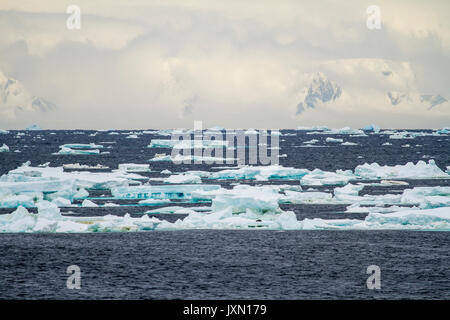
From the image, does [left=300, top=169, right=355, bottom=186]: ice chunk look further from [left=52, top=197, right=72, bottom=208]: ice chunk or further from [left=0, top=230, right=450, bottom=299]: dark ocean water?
[left=0, top=230, right=450, bottom=299]: dark ocean water

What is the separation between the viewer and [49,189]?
3183 cm

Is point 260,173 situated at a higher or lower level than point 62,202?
higher

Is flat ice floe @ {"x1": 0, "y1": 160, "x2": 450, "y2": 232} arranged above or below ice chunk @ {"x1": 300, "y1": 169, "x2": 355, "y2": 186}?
below

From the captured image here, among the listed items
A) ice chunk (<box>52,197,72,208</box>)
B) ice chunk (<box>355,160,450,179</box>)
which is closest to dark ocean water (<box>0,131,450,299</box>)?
ice chunk (<box>52,197,72,208</box>)

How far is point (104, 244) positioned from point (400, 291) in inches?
377

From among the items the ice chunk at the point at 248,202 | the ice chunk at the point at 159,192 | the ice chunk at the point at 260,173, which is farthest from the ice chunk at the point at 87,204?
the ice chunk at the point at 260,173

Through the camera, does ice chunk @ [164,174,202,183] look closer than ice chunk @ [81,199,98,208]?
No

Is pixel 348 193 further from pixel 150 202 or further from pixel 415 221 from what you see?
pixel 150 202

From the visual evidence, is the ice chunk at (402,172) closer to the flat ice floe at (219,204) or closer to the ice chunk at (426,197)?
the flat ice floe at (219,204)

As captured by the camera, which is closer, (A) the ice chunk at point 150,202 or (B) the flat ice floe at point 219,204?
(B) the flat ice floe at point 219,204

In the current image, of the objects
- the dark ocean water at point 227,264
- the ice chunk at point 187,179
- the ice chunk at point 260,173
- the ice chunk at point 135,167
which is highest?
the ice chunk at point 135,167

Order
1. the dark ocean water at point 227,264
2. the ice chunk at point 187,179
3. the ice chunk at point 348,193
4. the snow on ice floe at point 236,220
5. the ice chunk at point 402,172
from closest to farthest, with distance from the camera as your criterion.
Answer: the dark ocean water at point 227,264
the snow on ice floe at point 236,220
the ice chunk at point 348,193
the ice chunk at point 187,179
the ice chunk at point 402,172

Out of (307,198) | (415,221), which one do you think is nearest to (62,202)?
(307,198)

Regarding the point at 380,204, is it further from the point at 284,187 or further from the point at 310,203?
the point at 284,187
